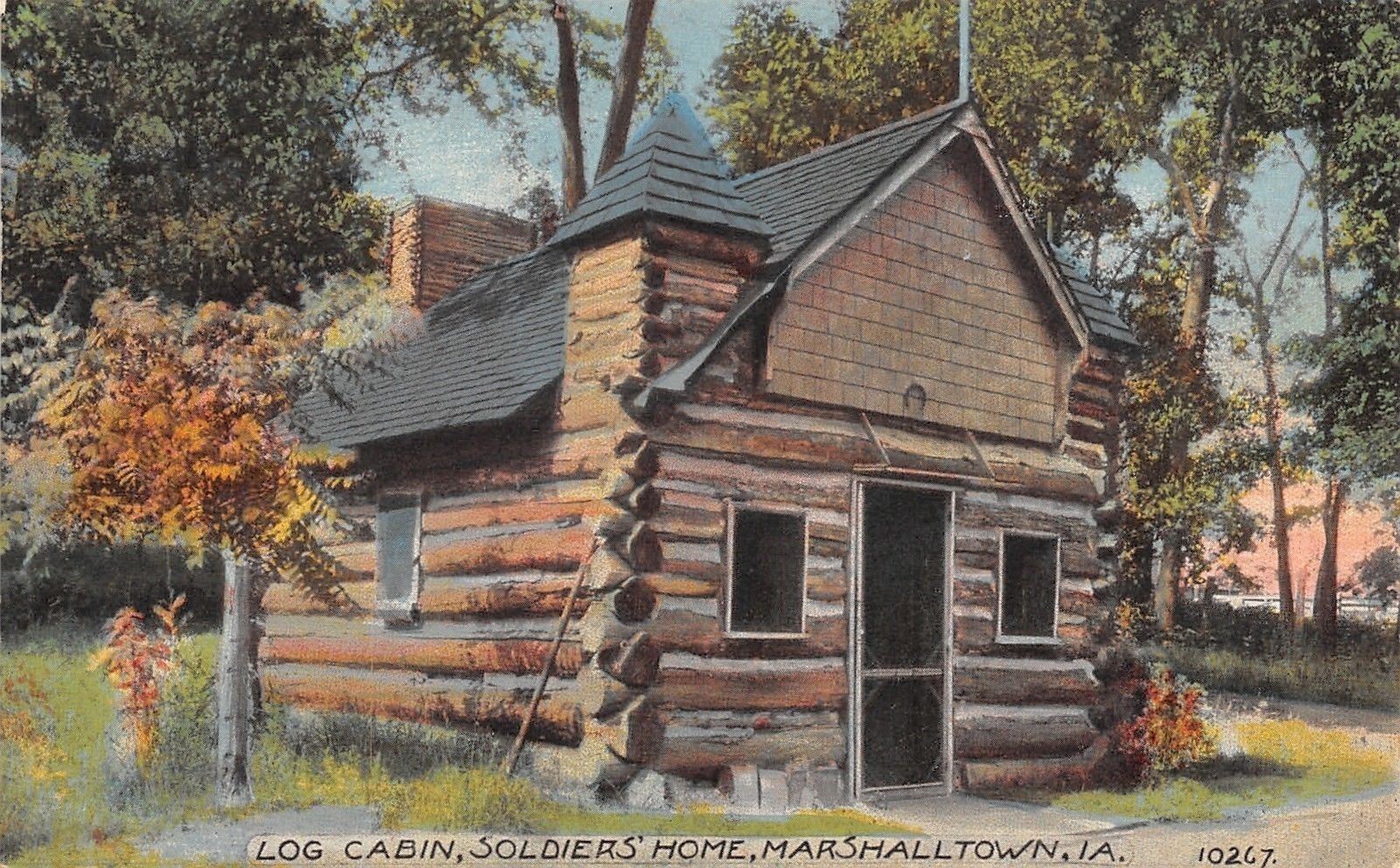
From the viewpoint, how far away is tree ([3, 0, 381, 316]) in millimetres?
10055

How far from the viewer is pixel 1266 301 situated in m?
13.6

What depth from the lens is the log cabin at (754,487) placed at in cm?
1053

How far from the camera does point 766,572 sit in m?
11.2

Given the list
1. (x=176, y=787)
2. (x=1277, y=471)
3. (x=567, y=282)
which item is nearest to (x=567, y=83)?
(x=567, y=282)

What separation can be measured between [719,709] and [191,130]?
19.3ft

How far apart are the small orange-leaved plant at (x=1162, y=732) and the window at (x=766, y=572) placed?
411 centimetres

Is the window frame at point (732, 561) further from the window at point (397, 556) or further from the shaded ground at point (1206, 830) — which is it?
the window at point (397, 556)

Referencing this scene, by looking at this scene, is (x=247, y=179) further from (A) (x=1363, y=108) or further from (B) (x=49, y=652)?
(A) (x=1363, y=108)

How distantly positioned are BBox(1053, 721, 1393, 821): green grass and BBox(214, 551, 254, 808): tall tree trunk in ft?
21.5

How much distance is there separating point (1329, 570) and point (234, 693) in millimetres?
10215

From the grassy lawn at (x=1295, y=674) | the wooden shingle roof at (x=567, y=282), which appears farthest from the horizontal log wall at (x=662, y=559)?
the grassy lawn at (x=1295, y=674)

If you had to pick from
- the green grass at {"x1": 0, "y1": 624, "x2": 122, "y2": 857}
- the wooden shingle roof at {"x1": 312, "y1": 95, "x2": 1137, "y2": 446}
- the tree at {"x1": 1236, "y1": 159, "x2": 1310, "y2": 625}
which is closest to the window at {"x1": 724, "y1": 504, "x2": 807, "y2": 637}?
the wooden shingle roof at {"x1": 312, "y1": 95, "x2": 1137, "y2": 446}

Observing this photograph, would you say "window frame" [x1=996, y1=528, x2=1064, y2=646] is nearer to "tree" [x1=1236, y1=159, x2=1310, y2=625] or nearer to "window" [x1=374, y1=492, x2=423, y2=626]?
"tree" [x1=1236, y1=159, x2=1310, y2=625]

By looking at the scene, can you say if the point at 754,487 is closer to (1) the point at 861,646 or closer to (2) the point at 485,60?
(1) the point at 861,646
